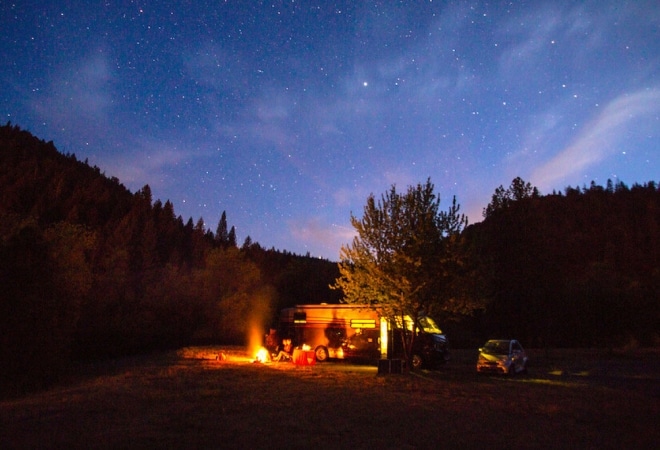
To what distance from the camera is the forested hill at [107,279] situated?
67.7 ft

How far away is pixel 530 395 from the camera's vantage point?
16.3 m

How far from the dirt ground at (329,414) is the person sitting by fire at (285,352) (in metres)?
10.00

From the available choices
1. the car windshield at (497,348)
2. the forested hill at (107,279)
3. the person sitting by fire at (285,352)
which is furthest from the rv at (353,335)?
the forested hill at (107,279)

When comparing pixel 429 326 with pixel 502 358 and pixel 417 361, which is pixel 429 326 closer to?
pixel 417 361

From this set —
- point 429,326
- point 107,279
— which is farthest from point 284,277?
point 429,326

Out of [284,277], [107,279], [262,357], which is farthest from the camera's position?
[284,277]

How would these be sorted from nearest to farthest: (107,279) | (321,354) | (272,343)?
(321,354)
(272,343)
(107,279)

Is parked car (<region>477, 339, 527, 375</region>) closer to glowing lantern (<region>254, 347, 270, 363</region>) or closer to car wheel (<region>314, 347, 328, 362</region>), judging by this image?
car wheel (<region>314, 347, 328, 362</region>)

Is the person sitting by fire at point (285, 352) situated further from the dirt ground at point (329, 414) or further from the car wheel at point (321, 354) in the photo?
the dirt ground at point (329, 414)

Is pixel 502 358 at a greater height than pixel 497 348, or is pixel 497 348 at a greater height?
pixel 497 348

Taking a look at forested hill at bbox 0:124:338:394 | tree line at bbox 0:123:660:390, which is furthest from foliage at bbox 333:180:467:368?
forested hill at bbox 0:124:338:394

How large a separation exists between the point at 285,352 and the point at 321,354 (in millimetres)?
2125

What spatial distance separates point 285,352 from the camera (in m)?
30.6

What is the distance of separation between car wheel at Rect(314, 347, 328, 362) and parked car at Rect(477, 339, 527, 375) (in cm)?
940
